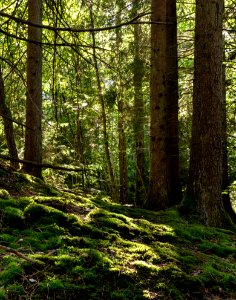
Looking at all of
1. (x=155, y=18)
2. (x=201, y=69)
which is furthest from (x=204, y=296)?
(x=155, y=18)

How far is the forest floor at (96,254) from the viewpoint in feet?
10.1

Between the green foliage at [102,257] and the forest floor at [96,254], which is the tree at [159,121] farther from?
the green foliage at [102,257]

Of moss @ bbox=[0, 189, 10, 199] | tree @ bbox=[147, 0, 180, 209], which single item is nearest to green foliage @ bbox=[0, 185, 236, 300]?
moss @ bbox=[0, 189, 10, 199]

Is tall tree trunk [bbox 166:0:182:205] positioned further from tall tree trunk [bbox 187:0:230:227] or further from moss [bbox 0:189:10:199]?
moss [bbox 0:189:10:199]

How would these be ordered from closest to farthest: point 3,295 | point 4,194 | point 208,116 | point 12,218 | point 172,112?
point 3,295 → point 12,218 → point 4,194 → point 208,116 → point 172,112

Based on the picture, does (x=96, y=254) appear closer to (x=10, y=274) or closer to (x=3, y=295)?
(x=10, y=274)

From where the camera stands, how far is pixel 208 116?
6871mm

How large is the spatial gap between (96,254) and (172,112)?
546 cm

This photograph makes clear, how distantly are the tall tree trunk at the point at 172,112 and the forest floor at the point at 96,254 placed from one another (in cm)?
236

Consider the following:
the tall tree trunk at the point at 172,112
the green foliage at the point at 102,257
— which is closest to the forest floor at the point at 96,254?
the green foliage at the point at 102,257

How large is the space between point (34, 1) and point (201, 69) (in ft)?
11.9

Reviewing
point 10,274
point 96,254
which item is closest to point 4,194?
point 96,254

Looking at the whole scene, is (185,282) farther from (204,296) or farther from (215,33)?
(215,33)

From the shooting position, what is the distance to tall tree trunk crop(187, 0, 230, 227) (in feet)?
22.5
